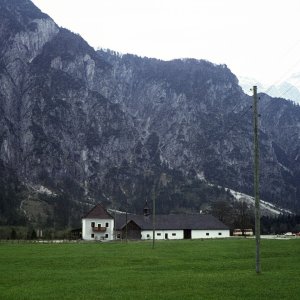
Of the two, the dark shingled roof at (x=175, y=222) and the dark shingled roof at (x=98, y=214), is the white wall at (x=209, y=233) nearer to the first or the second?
the dark shingled roof at (x=175, y=222)

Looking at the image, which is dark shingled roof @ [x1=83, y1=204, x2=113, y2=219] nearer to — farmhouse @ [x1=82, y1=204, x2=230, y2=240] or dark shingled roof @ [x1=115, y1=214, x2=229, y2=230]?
farmhouse @ [x1=82, y1=204, x2=230, y2=240]

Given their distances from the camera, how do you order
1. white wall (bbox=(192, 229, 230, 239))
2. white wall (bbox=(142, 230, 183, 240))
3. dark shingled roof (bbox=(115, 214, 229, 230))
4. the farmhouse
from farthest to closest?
1. white wall (bbox=(192, 229, 230, 239))
2. dark shingled roof (bbox=(115, 214, 229, 230))
3. white wall (bbox=(142, 230, 183, 240))
4. the farmhouse

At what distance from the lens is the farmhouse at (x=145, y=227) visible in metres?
127

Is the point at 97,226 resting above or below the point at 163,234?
above

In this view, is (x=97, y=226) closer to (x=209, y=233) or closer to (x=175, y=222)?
(x=175, y=222)

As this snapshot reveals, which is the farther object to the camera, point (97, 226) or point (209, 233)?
point (209, 233)

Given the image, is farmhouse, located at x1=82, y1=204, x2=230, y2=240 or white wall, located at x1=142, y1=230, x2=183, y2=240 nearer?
farmhouse, located at x1=82, y1=204, x2=230, y2=240

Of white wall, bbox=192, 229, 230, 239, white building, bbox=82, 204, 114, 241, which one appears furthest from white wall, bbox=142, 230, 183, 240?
white building, bbox=82, 204, 114, 241

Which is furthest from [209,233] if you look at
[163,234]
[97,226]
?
[97,226]

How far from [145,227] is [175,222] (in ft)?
28.3

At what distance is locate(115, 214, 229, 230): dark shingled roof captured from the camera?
128625 millimetres

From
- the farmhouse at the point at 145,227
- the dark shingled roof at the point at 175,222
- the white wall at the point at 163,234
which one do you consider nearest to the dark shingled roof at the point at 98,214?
the farmhouse at the point at 145,227

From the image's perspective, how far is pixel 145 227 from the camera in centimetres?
12788

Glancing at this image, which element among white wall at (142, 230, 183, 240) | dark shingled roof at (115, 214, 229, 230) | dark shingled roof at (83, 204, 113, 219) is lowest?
white wall at (142, 230, 183, 240)
